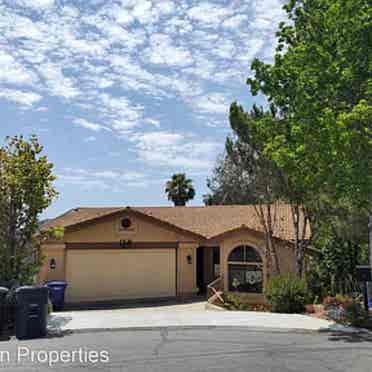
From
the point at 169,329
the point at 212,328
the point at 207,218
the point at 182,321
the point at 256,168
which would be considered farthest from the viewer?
the point at 207,218

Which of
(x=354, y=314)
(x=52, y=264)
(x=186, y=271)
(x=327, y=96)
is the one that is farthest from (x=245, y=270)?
(x=327, y=96)

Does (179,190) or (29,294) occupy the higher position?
(179,190)

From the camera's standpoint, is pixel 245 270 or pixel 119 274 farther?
pixel 119 274

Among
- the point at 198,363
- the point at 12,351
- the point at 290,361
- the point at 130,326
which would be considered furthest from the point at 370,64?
the point at 12,351

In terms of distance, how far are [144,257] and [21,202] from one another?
7.94m

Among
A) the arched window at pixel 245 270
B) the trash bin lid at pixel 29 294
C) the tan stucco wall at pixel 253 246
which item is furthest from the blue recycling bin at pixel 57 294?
the arched window at pixel 245 270

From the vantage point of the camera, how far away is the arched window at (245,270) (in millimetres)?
19812

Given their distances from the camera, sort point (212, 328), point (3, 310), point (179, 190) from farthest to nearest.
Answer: point (179, 190)
point (212, 328)
point (3, 310)

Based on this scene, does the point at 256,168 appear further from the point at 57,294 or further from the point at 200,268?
the point at 57,294

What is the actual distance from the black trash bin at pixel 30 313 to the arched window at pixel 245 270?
10.1 metres

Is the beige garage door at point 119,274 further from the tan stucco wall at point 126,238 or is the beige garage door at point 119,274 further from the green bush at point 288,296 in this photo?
the green bush at point 288,296

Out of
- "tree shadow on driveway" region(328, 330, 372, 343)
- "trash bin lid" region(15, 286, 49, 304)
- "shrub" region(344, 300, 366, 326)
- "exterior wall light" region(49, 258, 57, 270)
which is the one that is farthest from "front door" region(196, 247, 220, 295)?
"trash bin lid" region(15, 286, 49, 304)

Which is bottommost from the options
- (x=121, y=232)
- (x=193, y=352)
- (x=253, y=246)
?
(x=193, y=352)

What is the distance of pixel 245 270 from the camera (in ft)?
65.7
